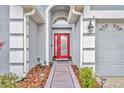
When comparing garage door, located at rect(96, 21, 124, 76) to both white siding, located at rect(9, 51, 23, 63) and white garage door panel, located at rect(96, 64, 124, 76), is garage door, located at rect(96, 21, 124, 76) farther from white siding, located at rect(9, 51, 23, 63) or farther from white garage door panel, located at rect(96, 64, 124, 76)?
white siding, located at rect(9, 51, 23, 63)

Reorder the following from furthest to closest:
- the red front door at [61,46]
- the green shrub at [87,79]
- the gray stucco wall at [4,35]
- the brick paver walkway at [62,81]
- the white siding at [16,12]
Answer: the red front door at [61,46]
the gray stucco wall at [4,35]
the white siding at [16,12]
the brick paver walkway at [62,81]
the green shrub at [87,79]

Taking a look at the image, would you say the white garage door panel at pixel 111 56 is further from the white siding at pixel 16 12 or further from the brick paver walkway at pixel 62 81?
the white siding at pixel 16 12

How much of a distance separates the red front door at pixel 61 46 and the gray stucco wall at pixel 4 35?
26.9ft

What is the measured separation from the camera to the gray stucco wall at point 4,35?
7180 millimetres

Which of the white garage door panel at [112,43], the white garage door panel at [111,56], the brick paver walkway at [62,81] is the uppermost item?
the white garage door panel at [112,43]

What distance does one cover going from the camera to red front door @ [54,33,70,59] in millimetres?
15328

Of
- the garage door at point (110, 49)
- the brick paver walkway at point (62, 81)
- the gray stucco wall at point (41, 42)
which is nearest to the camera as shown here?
the brick paver walkway at point (62, 81)

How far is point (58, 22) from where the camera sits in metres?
15.6

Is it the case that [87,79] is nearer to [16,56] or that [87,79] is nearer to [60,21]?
[16,56]

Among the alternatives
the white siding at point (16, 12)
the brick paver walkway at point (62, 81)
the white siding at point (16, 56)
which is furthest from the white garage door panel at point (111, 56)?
the white siding at point (16, 12)

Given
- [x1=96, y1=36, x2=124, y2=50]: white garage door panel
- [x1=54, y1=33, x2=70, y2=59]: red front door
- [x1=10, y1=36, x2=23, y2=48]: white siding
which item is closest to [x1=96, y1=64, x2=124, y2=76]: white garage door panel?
[x1=96, y1=36, x2=124, y2=50]: white garage door panel

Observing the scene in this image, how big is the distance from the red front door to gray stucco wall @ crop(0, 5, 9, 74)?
820cm

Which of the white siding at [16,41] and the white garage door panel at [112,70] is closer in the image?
the white siding at [16,41]
